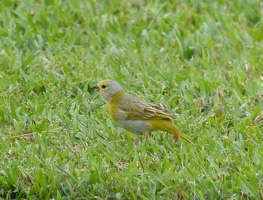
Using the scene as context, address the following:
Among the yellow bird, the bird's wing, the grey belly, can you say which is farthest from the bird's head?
the grey belly

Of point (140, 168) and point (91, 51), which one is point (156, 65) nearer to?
point (91, 51)

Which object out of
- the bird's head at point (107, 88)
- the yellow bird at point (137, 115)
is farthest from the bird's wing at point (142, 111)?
the bird's head at point (107, 88)

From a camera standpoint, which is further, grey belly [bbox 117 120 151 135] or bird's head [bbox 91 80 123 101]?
bird's head [bbox 91 80 123 101]

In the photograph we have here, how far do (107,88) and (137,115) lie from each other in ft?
1.64

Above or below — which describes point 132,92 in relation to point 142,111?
below

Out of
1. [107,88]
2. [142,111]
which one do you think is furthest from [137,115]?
[107,88]

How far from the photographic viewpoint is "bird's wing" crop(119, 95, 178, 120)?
7.80 metres

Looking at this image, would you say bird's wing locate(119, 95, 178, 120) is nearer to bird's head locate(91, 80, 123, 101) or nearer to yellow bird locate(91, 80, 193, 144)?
yellow bird locate(91, 80, 193, 144)

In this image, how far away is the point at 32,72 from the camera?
910 cm

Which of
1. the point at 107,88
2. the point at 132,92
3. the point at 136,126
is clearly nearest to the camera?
the point at 136,126

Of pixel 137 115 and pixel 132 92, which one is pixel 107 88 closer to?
pixel 137 115

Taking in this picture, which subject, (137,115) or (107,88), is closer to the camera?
(137,115)

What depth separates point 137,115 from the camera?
25.9 feet

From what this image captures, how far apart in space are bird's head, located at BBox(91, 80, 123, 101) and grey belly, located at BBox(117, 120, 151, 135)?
0.43 m
